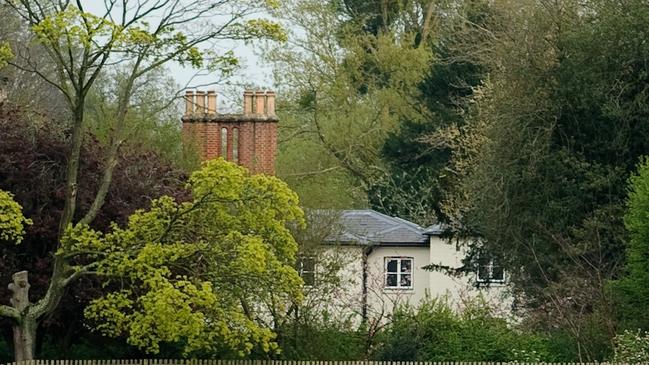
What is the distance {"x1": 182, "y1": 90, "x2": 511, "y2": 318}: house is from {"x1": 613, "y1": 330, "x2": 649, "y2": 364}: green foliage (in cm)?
1057

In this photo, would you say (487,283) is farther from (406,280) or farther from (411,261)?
(406,280)

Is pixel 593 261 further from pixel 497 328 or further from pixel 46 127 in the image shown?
pixel 46 127

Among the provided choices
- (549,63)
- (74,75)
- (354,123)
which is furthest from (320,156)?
(74,75)

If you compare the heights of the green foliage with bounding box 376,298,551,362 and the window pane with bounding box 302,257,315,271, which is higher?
the window pane with bounding box 302,257,315,271

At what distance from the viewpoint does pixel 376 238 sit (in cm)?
4409

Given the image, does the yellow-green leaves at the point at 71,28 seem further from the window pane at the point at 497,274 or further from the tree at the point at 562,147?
the window pane at the point at 497,274

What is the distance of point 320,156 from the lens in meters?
55.3

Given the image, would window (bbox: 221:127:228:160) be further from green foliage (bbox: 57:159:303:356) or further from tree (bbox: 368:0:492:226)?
green foliage (bbox: 57:159:303:356)

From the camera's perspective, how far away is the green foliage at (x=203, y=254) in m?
22.7

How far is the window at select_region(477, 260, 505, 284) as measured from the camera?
39.8m

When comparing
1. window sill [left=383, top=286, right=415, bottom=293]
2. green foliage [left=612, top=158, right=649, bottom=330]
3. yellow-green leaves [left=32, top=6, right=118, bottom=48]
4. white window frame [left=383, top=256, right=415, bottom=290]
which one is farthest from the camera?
white window frame [left=383, top=256, right=415, bottom=290]

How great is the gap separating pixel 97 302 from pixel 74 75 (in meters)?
4.10

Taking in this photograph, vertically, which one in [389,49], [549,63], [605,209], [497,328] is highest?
[389,49]

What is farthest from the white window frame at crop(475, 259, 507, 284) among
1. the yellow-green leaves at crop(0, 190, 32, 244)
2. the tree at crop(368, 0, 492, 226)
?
the yellow-green leaves at crop(0, 190, 32, 244)
